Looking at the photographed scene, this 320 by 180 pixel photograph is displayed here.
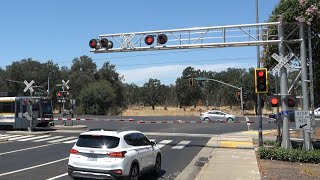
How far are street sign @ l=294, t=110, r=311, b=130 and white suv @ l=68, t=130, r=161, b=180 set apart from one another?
7.96 m

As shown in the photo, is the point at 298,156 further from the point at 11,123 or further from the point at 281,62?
the point at 11,123

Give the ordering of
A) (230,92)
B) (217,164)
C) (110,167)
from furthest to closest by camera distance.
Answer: (230,92), (217,164), (110,167)

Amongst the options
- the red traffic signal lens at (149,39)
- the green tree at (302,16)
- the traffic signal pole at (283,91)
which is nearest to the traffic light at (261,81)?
the traffic signal pole at (283,91)

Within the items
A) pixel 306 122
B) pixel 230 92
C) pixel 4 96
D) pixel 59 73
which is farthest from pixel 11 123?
pixel 59 73

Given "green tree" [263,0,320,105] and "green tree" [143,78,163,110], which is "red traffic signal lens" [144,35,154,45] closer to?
"green tree" [263,0,320,105]

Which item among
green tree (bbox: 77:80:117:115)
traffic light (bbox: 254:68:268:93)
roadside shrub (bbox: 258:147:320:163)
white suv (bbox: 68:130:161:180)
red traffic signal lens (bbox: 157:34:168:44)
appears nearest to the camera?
white suv (bbox: 68:130:161:180)

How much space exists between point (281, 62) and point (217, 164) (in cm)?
584

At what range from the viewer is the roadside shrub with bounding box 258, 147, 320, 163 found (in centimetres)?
1638

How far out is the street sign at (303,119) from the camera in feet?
57.1

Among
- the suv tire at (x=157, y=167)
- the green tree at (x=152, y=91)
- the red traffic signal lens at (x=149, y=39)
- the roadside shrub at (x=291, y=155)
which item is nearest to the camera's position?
the suv tire at (x=157, y=167)

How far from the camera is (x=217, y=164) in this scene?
620 inches

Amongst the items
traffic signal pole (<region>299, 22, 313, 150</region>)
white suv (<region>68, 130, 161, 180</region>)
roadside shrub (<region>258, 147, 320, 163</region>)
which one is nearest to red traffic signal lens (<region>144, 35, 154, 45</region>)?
traffic signal pole (<region>299, 22, 313, 150</region>)

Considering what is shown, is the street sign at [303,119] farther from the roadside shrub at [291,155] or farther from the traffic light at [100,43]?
the traffic light at [100,43]

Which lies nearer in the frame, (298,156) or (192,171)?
(192,171)
